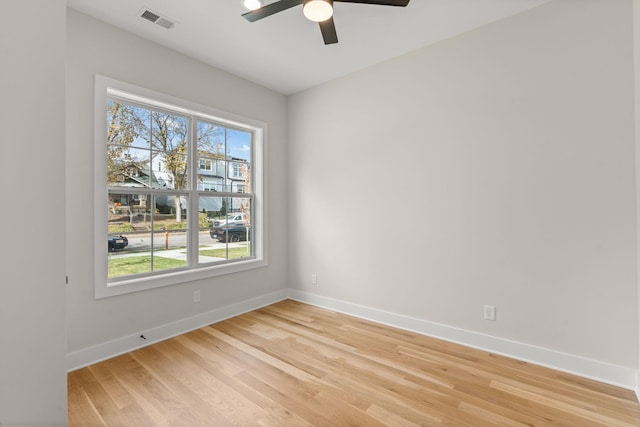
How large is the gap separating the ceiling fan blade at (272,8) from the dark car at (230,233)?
222 centimetres

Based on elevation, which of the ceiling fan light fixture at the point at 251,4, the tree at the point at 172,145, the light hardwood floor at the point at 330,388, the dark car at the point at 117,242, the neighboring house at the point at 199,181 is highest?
the ceiling fan light fixture at the point at 251,4

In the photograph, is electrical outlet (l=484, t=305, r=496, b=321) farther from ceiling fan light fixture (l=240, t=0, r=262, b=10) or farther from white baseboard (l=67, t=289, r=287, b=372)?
ceiling fan light fixture (l=240, t=0, r=262, b=10)

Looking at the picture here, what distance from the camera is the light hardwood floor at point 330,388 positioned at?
1762mm

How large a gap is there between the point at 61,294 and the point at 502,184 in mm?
2988

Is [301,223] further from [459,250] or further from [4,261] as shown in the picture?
[4,261]

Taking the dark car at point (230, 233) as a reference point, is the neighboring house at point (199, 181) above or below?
above

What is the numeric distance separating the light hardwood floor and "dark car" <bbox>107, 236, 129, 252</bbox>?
95 centimetres

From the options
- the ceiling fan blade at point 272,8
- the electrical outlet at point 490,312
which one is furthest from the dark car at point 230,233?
the electrical outlet at point 490,312

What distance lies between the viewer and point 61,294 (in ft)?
3.58

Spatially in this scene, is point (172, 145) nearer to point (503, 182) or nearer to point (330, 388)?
point (330, 388)

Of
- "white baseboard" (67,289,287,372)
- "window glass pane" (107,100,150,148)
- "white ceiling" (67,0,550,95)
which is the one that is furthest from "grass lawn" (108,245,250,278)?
"white ceiling" (67,0,550,95)

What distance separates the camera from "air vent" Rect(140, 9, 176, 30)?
7.80 feet

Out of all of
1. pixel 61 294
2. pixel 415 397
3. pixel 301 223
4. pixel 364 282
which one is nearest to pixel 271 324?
pixel 364 282

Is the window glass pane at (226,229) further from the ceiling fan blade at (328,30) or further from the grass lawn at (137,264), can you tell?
the ceiling fan blade at (328,30)
